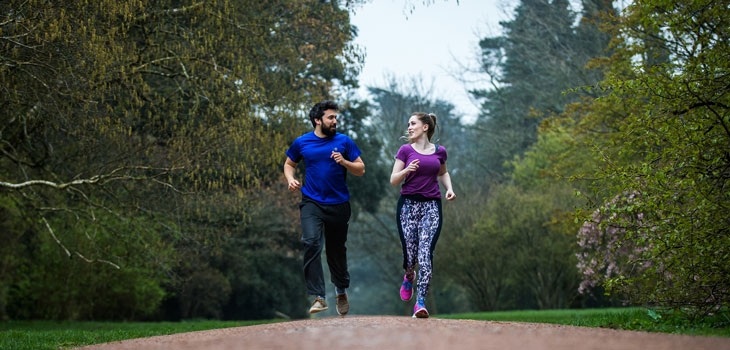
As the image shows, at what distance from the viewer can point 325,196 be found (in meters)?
9.45

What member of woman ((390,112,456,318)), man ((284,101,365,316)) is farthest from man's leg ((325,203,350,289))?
woman ((390,112,456,318))

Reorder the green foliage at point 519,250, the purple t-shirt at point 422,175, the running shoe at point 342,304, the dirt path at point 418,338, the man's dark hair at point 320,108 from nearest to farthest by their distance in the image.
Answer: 1. the dirt path at point 418,338
2. the running shoe at point 342,304
3. the purple t-shirt at point 422,175
4. the man's dark hair at point 320,108
5. the green foliage at point 519,250

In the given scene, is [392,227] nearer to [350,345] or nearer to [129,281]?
[129,281]

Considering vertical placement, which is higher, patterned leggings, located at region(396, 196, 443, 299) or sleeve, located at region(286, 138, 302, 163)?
sleeve, located at region(286, 138, 302, 163)

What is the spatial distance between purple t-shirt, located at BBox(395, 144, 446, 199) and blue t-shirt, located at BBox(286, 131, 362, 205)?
601mm

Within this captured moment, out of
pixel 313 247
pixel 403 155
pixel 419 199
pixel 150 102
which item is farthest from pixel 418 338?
A: pixel 150 102

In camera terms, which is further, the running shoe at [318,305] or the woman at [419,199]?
the woman at [419,199]

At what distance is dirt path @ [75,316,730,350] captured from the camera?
5.80m

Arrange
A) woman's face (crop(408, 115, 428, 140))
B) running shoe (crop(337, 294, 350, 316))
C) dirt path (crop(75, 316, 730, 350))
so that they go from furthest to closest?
woman's face (crop(408, 115, 428, 140)) → running shoe (crop(337, 294, 350, 316)) → dirt path (crop(75, 316, 730, 350))

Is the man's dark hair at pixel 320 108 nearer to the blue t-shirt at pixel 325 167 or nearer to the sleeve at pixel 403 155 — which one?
the blue t-shirt at pixel 325 167

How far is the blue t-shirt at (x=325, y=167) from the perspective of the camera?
30.9 ft

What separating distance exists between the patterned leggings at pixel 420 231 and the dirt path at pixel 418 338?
1.65 meters

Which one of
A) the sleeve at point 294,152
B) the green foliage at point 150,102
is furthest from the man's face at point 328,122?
the green foliage at point 150,102

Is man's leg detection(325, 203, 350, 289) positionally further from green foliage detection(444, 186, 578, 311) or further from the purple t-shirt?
green foliage detection(444, 186, 578, 311)
